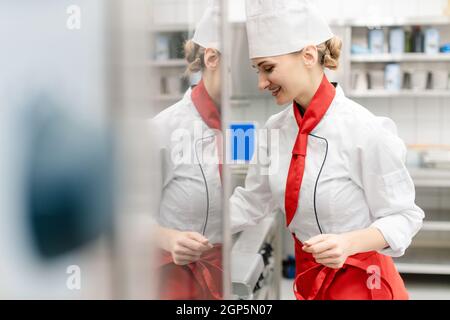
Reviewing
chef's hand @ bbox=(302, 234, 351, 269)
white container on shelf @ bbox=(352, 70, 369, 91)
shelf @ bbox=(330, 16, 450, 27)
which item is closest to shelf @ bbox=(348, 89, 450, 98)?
white container on shelf @ bbox=(352, 70, 369, 91)

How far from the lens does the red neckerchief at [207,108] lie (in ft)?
1.39

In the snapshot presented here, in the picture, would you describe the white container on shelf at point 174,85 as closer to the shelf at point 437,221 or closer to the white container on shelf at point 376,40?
the white container on shelf at point 376,40

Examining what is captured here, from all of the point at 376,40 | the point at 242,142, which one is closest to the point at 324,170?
the point at 242,142

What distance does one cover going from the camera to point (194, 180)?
0.44 m

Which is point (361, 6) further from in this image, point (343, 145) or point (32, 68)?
point (32, 68)

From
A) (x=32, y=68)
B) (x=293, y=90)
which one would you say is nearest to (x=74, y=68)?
(x=32, y=68)

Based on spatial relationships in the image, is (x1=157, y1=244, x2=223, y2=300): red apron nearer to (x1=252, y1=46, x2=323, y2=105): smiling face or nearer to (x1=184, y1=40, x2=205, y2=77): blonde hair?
(x1=184, y1=40, x2=205, y2=77): blonde hair

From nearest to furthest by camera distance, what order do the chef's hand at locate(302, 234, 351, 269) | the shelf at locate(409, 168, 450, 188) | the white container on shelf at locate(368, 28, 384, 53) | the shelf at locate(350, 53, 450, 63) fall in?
the chef's hand at locate(302, 234, 351, 269), the shelf at locate(409, 168, 450, 188), the shelf at locate(350, 53, 450, 63), the white container on shelf at locate(368, 28, 384, 53)

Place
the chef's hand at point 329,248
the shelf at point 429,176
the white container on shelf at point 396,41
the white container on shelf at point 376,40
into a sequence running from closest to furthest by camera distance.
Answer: the chef's hand at point 329,248, the shelf at point 429,176, the white container on shelf at point 376,40, the white container on shelf at point 396,41

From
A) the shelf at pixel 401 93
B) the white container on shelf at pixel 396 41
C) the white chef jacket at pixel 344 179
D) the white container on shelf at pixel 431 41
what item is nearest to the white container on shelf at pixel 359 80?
the shelf at pixel 401 93

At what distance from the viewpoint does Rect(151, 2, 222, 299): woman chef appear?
1.33 feet

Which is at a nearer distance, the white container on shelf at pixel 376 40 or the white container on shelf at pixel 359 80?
the white container on shelf at pixel 376 40

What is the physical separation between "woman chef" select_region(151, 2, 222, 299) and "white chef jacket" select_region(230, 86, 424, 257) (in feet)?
1.36

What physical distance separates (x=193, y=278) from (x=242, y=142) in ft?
1.39
